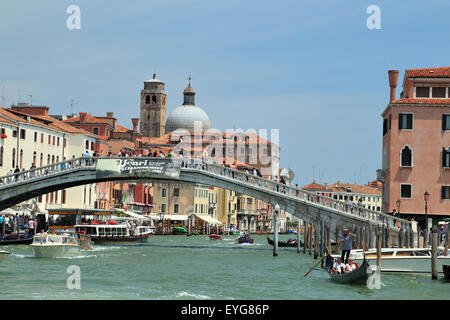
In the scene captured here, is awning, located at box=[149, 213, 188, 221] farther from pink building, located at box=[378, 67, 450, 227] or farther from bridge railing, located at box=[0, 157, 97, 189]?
pink building, located at box=[378, 67, 450, 227]

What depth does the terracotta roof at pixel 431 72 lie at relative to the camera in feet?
136

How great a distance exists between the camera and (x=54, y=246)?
1313 inches

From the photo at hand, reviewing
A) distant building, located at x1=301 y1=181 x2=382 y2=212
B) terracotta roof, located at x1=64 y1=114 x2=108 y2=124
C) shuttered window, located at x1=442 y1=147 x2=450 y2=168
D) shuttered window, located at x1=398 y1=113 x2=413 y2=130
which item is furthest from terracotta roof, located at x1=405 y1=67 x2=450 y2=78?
distant building, located at x1=301 y1=181 x2=382 y2=212

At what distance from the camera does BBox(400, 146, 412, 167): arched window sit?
1581 inches

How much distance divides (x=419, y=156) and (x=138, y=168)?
12.5 metres

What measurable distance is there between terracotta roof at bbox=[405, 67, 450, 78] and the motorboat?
17.2 m

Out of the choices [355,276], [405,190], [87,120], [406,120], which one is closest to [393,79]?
[406,120]

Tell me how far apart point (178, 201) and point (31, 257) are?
50.9 m

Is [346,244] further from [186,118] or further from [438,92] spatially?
[186,118]

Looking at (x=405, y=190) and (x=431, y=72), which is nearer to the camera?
(x=405, y=190)
